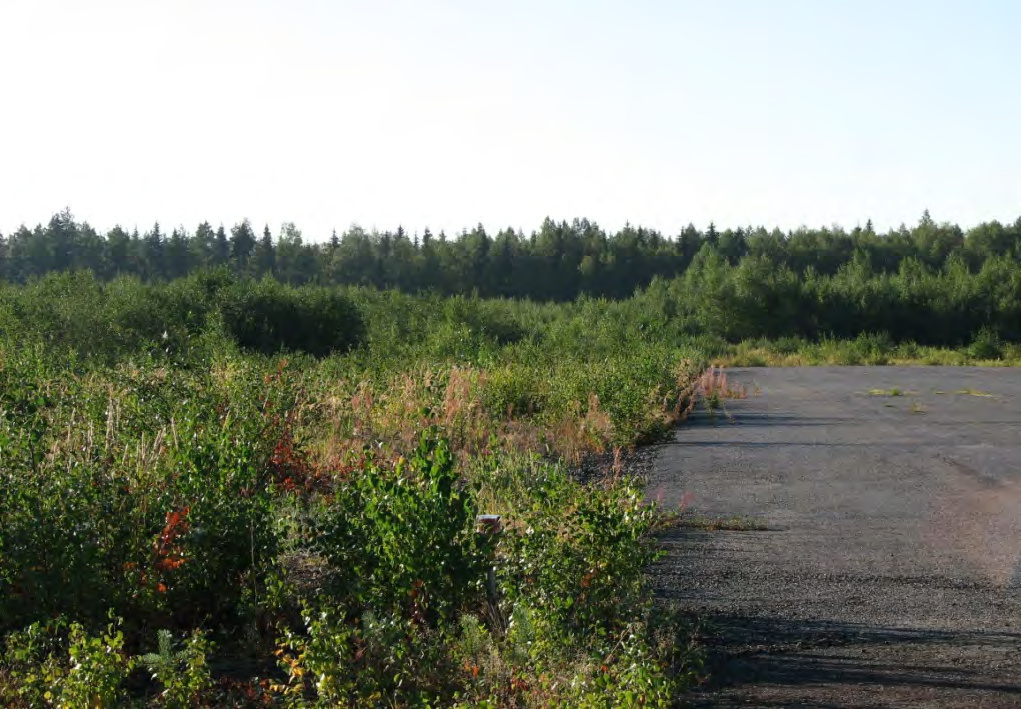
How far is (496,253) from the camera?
101312 mm

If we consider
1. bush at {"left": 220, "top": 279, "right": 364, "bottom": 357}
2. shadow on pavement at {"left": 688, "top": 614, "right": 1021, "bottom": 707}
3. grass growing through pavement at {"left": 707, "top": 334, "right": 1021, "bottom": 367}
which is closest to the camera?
shadow on pavement at {"left": 688, "top": 614, "right": 1021, "bottom": 707}

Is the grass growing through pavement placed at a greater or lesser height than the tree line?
lesser

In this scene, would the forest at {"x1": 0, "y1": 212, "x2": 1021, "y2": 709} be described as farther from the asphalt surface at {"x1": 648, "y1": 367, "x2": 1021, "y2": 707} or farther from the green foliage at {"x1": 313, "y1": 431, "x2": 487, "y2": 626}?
the asphalt surface at {"x1": 648, "y1": 367, "x2": 1021, "y2": 707}

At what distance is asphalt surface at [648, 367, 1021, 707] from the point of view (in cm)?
549

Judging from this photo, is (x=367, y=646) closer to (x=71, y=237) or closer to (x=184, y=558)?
(x=184, y=558)

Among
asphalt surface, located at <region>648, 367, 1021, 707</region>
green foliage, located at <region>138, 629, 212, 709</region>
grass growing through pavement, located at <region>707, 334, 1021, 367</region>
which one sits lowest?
grass growing through pavement, located at <region>707, 334, 1021, 367</region>

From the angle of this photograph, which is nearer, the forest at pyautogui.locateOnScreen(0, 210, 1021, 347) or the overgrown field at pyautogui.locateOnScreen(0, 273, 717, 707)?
the overgrown field at pyautogui.locateOnScreen(0, 273, 717, 707)

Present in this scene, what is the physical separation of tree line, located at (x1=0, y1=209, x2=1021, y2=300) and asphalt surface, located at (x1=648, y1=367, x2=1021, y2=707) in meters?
76.6

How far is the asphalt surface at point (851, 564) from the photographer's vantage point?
5.49m

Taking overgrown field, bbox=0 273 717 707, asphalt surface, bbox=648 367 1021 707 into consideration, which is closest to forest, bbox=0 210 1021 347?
asphalt surface, bbox=648 367 1021 707

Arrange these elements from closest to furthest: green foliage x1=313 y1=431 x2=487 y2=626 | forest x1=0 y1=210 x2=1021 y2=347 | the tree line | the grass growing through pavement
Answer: green foliage x1=313 y1=431 x2=487 y2=626 → the grass growing through pavement → forest x1=0 y1=210 x2=1021 y2=347 → the tree line

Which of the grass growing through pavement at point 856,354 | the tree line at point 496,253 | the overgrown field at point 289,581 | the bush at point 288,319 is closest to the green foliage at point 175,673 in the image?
the overgrown field at point 289,581

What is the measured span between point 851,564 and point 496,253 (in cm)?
9377

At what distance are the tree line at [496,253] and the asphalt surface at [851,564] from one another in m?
76.6
